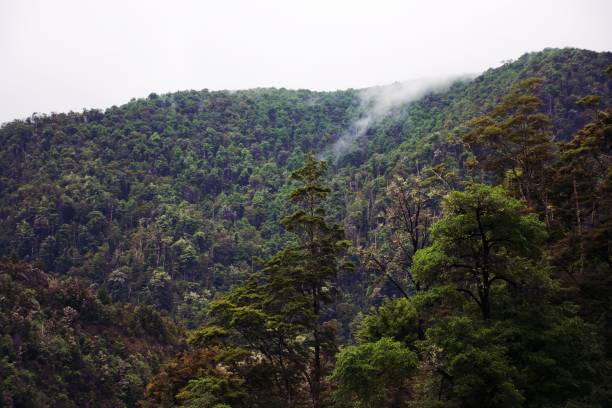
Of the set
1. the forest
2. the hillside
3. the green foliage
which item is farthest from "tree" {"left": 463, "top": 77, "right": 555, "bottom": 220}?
the hillside

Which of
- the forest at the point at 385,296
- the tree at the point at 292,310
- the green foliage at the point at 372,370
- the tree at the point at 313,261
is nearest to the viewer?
the forest at the point at 385,296

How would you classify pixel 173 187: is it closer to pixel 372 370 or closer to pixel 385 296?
pixel 385 296

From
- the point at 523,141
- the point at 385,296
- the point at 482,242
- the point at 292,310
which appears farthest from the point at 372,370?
the point at 523,141

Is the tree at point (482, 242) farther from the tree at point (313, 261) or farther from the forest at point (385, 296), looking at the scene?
the tree at point (313, 261)

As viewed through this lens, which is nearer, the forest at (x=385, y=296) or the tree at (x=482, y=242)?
the forest at (x=385, y=296)

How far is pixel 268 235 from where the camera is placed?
156 m

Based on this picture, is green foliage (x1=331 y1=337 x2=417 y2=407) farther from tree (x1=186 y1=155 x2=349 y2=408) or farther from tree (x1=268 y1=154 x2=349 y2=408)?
tree (x1=268 y1=154 x2=349 y2=408)

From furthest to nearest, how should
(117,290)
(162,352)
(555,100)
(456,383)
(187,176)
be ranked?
(187,176), (555,100), (117,290), (162,352), (456,383)

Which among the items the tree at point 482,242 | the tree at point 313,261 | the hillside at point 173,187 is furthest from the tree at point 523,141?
the hillside at point 173,187

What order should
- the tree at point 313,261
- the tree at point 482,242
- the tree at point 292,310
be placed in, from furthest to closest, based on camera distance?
the tree at point 313,261, the tree at point 292,310, the tree at point 482,242

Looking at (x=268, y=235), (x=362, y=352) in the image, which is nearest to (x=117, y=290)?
(x=268, y=235)

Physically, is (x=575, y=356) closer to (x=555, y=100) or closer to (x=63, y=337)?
(x=63, y=337)

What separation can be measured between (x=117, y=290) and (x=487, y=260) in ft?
350

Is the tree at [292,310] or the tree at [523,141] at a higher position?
the tree at [523,141]
